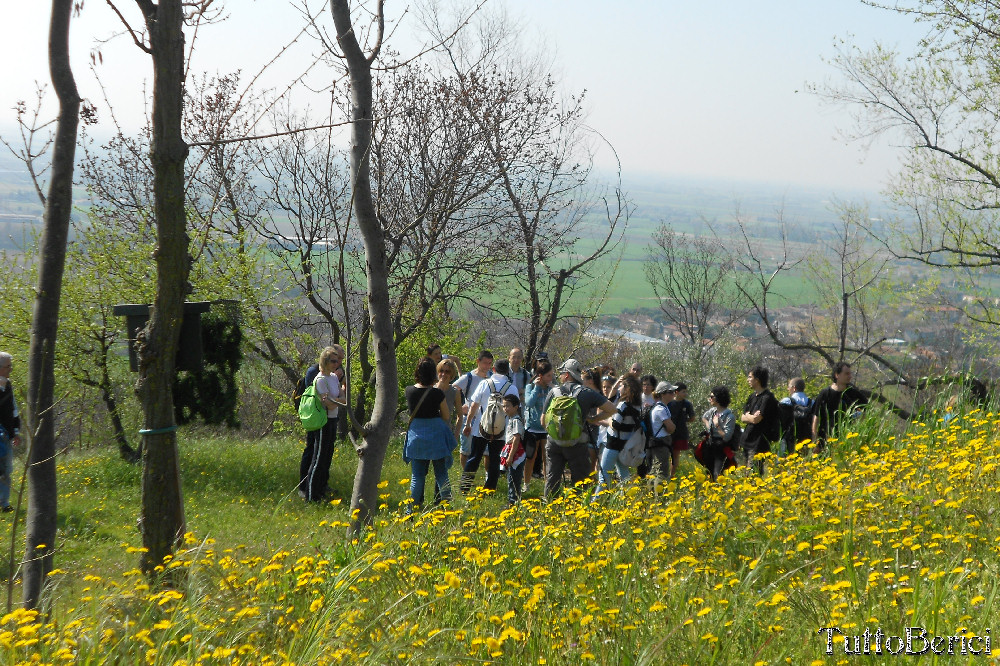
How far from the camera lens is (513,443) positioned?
863 centimetres

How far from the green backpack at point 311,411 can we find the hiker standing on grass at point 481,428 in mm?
1715

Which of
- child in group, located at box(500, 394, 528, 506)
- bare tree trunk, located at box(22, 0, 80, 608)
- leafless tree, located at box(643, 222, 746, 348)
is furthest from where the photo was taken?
leafless tree, located at box(643, 222, 746, 348)

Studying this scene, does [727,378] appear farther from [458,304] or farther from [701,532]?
[701,532]

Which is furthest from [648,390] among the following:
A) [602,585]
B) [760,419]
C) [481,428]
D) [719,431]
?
[602,585]

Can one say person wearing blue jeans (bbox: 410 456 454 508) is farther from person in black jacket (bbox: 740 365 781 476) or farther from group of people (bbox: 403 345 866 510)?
person in black jacket (bbox: 740 365 781 476)

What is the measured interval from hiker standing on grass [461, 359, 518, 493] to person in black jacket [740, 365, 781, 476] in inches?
104

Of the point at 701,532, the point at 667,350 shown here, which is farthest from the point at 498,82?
the point at 667,350

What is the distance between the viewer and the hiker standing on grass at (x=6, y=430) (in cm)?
847

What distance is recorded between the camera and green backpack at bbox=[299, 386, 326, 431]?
929 cm

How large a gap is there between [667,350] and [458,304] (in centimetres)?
1657

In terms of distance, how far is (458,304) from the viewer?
17672 millimetres

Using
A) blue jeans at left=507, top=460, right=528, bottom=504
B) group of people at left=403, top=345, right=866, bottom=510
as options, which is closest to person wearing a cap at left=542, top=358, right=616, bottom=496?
group of people at left=403, top=345, right=866, bottom=510

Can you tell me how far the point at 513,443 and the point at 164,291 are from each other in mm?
4856

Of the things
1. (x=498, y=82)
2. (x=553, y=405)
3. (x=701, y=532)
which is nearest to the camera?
(x=701, y=532)
